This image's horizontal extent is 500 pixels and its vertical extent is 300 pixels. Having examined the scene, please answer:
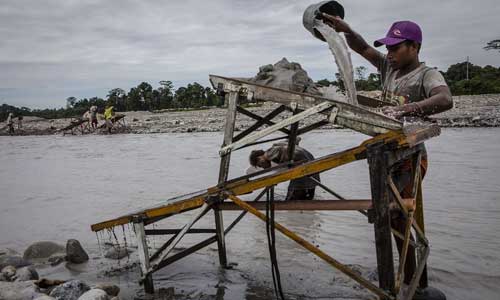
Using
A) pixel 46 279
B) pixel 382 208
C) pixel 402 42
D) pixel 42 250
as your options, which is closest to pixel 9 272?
pixel 46 279

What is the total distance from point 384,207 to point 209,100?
55.2m

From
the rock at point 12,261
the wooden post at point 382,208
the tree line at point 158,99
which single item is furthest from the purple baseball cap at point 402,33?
the tree line at point 158,99

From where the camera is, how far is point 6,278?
461 cm

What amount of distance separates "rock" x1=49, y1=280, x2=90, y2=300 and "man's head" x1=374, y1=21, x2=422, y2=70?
3284 mm

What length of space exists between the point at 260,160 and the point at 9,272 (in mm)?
3617

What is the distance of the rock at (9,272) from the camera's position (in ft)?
15.1

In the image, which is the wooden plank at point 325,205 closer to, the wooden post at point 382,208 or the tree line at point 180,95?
the wooden post at point 382,208

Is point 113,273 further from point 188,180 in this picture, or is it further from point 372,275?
point 188,180

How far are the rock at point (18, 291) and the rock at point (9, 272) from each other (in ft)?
1.58

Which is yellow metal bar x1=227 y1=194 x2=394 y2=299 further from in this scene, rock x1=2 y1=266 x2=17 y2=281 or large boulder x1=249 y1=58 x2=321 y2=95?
rock x1=2 y1=266 x2=17 y2=281

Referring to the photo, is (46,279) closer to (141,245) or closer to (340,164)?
(141,245)

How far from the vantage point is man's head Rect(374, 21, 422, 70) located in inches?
143

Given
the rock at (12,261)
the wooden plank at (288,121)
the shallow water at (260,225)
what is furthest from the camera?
the rock at (12,261)

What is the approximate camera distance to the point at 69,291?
3.97 m
